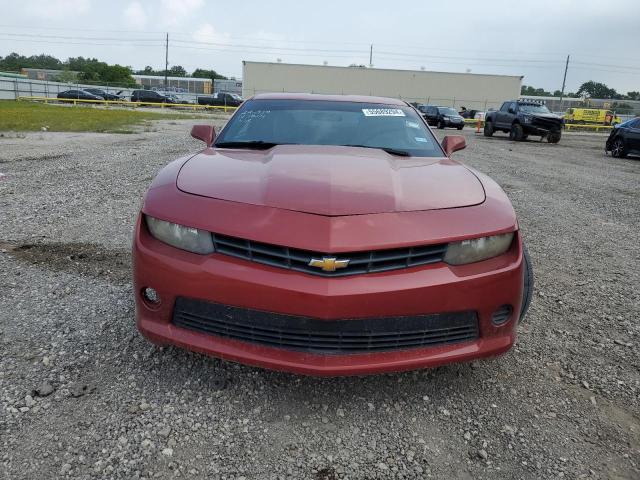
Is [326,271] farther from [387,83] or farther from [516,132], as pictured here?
[387,83]

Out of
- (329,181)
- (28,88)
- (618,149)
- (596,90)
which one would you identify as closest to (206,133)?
(329,181)

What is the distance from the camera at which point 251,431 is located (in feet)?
6.71

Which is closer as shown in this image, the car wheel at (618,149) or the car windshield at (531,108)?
the car wheel at (618,149)

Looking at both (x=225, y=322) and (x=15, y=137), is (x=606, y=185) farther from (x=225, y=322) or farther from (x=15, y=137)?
(x=15, y=137)

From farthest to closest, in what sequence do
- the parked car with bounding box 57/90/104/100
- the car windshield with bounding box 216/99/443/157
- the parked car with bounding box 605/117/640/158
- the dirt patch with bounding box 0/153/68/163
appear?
the parked car with bounding box 57/90/104/100 < the parked car with bounding box 605/117/640/158 < the dirt patch with bounding box 0/153/68/163 < the car windshield with bounding box 216/99/443/157

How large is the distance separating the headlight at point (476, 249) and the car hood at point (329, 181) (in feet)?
0.69

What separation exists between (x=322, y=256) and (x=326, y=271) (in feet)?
0.20

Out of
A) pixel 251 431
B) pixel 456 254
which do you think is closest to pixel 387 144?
pixel 456 254

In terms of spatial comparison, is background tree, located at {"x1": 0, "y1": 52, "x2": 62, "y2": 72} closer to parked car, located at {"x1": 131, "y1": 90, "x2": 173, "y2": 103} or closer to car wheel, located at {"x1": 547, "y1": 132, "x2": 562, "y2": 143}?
parked car, located at {"x1": 131, "y1": 90, "x2": 173, "y2": 103}

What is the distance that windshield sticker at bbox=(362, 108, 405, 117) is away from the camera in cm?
366

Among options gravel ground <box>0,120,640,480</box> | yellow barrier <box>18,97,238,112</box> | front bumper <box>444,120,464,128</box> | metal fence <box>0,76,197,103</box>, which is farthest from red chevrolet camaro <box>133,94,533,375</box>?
metal fence <box>0,76,197,103</box>

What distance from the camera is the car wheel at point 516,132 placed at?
20.5 meters

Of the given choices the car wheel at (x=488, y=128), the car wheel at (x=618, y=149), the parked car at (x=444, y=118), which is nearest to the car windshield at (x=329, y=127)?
the car wheel at (x=618, y=149)

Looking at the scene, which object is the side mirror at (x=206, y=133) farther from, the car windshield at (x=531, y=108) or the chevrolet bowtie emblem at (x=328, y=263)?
the car windshield at (x=531, y=108)
